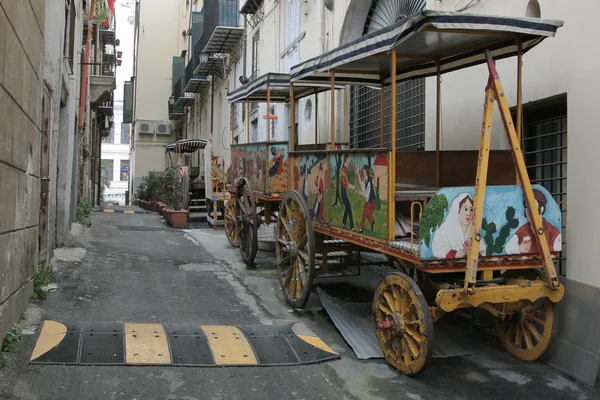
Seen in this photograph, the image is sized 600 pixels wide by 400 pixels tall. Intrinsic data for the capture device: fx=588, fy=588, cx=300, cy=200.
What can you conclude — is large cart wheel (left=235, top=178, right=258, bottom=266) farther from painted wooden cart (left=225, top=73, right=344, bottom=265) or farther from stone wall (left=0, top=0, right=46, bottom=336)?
stone wall (left=0, top=0, right=46, bottom=336)

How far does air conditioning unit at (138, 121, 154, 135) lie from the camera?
123 feet

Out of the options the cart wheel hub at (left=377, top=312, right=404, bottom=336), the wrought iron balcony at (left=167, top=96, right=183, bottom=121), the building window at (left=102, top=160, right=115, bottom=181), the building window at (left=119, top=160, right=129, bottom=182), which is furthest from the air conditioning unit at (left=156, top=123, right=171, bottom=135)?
the cart wheel hub at (left=377, top=312, right=404, bottom=336)

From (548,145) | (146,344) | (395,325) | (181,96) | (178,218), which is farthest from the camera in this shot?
(181,96)

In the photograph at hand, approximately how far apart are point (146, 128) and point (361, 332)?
34.1 m

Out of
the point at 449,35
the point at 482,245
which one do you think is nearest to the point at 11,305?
the point at 482,245

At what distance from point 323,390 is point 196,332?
5.50 ft

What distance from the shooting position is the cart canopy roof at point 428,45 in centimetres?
471

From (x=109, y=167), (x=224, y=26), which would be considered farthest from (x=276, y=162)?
(x=109, y=167)

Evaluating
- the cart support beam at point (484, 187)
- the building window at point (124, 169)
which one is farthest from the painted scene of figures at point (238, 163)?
the building window at point (124, 169)

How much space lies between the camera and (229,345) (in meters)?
5.49

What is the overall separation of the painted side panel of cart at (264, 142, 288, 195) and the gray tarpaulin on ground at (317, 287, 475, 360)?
290 centimetres

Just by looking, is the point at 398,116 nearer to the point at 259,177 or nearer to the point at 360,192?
the point at 259,177

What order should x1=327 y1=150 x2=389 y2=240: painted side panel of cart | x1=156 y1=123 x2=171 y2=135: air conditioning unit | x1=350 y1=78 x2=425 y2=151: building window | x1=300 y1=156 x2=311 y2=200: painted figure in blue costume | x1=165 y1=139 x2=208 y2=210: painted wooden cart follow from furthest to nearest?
x1=156 y1=123 x2=171 y2=135: air conditioning unit < x1=165 y1=139 x2=208 y2=210: painted wooden cart < x1=350 y1=78 x2=425 y2=151: building window < x1=300 y1=156 x2=311 y2=200: painted figure in blue costume < x1=327 y1=150 x2=389 y2=240: painted side panel of cart

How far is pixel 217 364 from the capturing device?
502cm
